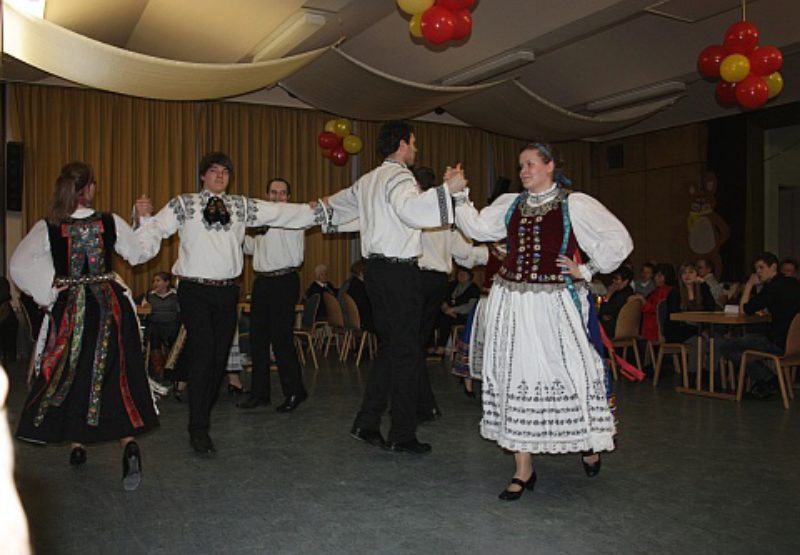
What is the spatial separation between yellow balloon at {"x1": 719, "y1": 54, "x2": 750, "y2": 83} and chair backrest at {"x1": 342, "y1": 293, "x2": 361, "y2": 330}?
12.4ft

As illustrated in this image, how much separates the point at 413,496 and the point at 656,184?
996cm

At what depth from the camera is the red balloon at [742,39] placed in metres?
6.04

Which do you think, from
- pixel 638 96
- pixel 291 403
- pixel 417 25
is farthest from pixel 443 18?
pixel 638 96

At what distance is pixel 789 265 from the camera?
6.48 meters

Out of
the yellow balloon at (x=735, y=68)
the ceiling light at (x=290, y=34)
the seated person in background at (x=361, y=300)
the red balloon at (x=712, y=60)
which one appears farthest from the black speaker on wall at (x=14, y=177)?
the yellow balloon at (x=735, y=68)

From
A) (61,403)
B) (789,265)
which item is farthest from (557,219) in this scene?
(789,265)

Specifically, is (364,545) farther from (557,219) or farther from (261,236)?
(261,236)

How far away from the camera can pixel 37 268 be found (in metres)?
3.49

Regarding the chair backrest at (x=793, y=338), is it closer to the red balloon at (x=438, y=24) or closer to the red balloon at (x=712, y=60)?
the red balloon at (x=712, y=60)

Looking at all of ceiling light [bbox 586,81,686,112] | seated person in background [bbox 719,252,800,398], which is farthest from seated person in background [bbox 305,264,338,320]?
seated person in background [bbox 719,252,800,398]

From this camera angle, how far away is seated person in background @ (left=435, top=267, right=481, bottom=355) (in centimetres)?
816

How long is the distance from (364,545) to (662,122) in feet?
34.0

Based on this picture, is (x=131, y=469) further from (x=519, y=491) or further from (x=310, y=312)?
(x=310, y=312)

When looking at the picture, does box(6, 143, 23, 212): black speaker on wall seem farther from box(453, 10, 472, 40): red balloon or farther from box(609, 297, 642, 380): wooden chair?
box(609, 297, 642, 380): wooden chair
